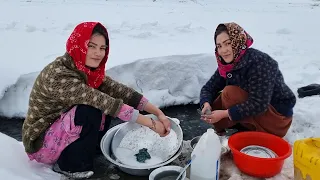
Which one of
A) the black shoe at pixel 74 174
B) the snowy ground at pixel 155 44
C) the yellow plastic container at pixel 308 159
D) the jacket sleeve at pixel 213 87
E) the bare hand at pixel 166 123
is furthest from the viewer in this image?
the snowy ground at pixel 155 44

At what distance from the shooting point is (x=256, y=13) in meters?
6.93

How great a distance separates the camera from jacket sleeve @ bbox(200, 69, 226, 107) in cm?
246

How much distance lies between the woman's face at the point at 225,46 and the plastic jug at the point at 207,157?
0.62 m

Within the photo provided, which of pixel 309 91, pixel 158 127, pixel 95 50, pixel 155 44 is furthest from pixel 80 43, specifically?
pixel 155 44

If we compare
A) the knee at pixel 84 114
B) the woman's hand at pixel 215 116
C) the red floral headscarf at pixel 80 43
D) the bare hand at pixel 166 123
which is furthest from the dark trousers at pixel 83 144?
the woman's hand at pixel 215 116

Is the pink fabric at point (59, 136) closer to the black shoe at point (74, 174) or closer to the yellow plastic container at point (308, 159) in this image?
the black shoe at point (74, 174)

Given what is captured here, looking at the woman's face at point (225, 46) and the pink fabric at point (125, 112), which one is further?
the woman's face at point (225, 46)

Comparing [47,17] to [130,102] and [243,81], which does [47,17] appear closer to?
[130,102]

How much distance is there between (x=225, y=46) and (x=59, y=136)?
Answer: 115 centimetres

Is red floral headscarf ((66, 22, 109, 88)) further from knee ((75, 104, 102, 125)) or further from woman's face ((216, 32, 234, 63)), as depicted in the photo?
woman's face ((216, 32, 234, 63))

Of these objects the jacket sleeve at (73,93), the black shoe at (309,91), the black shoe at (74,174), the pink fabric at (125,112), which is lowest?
the black shoe at (74,174)

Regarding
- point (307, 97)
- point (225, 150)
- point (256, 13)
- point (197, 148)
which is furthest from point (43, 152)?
point (256, 13)

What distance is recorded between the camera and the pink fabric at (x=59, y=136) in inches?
74.0

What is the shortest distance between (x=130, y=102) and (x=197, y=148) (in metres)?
0.70
